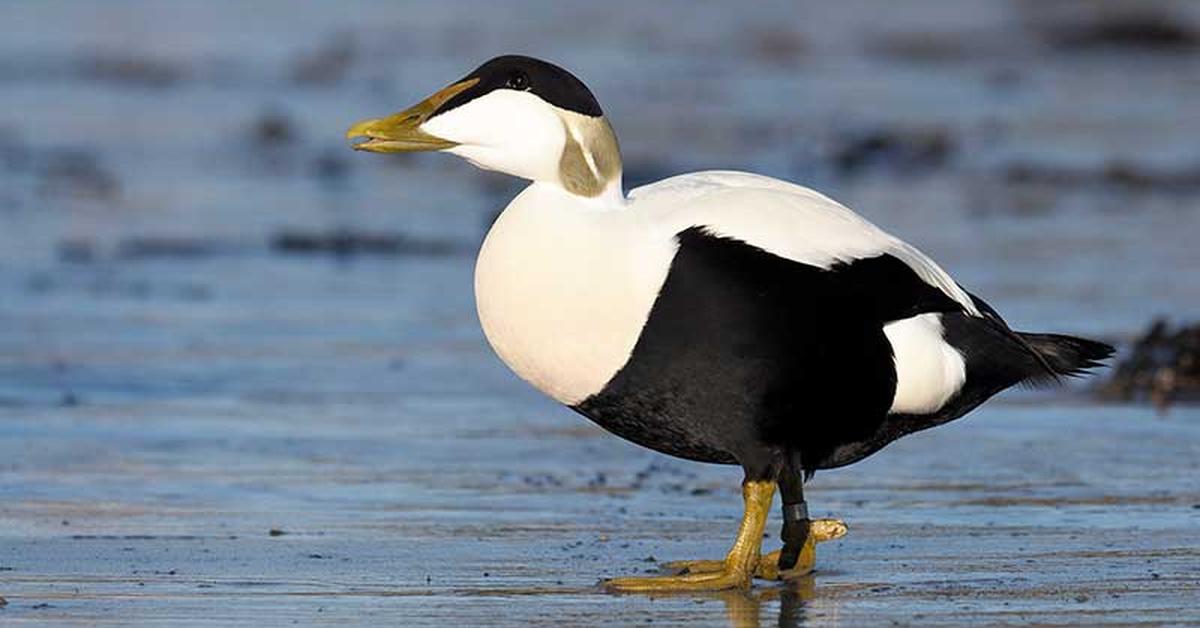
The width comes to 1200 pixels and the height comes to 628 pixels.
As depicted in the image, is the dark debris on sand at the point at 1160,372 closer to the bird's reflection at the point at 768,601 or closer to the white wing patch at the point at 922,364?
the white wing patch at the point at 922,364

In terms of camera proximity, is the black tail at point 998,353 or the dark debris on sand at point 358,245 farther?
the dark debris on sand at point 358,245

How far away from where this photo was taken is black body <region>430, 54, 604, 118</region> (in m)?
5.35

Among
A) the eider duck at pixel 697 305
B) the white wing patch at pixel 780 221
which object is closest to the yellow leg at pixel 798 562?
the eider duck at pixel 697 305

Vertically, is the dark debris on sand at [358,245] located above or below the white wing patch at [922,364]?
above

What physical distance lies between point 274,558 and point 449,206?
830 centimetres

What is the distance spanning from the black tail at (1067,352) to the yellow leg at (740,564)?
0.73 m

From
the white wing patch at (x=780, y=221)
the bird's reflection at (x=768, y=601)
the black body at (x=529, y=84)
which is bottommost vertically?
the bird's reflection at (x=768, y=601)

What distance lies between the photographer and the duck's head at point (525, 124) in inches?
211

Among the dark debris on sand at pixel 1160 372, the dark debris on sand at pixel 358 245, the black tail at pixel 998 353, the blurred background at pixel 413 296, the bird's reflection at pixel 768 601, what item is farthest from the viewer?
the dark debris on sand at pixel 358 245

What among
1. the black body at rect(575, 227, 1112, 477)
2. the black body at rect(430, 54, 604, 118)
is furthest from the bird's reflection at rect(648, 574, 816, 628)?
the black body at rect(430, 54, 604, 118)

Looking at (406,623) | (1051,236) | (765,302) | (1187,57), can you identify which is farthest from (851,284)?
(1187,57)

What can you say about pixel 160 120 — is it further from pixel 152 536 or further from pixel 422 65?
pixel 152 536

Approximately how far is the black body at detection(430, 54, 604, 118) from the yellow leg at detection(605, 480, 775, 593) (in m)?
0.92

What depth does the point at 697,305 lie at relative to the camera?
525 cm
